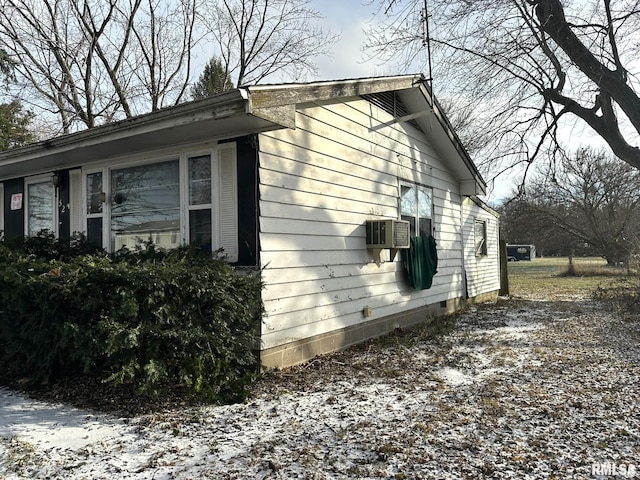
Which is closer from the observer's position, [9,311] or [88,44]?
[9,311]

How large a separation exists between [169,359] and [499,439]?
106 inches

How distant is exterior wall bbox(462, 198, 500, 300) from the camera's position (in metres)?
11.0

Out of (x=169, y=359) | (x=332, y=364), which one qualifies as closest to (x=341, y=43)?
(x=332, y=364)

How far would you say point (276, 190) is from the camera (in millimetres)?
5047

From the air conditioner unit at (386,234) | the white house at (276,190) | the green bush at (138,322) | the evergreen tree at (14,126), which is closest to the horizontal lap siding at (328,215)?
the white house at (276,190)

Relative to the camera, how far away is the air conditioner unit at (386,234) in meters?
6.60

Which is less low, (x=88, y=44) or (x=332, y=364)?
(x=88, y=44)

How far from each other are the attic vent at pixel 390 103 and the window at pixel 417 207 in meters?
1.28

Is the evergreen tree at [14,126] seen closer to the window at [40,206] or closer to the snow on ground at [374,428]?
the window at [40,206]

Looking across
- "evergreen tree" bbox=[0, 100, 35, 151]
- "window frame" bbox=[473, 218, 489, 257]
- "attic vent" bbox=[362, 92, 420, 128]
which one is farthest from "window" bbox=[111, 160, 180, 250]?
"evergreen tree" bbox=[0, 100, 35, 151]

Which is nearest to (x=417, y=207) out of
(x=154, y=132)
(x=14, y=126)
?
(x=154, y=132)

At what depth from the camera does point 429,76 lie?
26.1 feet

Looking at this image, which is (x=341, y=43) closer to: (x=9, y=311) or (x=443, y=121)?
(x=443, y=121)

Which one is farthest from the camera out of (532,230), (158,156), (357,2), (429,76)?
(532,230)
